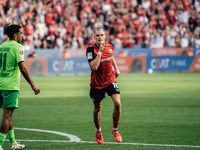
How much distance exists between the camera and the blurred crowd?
32.0m

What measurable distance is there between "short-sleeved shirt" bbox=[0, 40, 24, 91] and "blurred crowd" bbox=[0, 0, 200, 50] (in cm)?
2331

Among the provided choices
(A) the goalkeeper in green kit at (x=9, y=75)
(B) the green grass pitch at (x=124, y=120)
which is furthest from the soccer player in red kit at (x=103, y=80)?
(A) the goalkeeper in green kit at (x=9, y=75)

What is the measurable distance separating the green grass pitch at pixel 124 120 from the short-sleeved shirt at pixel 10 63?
1.32m

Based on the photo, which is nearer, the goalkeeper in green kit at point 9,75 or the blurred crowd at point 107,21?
the goalkeeper in green kit at point 9,75

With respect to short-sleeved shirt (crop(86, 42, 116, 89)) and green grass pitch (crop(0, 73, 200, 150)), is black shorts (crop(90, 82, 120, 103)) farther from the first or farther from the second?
green grass pitch (crop(0, 73, 200, 150))

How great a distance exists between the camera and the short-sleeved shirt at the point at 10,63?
22.9 ft

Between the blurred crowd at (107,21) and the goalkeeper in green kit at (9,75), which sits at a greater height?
the blurred crowd at (107,21)

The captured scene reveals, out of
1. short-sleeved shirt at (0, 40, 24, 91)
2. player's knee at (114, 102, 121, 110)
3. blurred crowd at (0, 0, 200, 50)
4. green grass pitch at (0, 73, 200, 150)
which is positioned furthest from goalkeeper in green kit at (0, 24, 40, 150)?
blurred crowd at (0, 0, 200, 50)

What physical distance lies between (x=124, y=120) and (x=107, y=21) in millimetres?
25032

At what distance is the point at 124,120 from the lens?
10.9 metres

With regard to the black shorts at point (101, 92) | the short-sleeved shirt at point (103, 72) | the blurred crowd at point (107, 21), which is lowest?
the black shorts at point (101, 92)

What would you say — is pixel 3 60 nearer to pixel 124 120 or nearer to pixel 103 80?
pixel 103 80

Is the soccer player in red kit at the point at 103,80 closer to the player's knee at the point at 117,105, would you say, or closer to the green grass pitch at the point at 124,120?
the player's knee at the point at 117,105

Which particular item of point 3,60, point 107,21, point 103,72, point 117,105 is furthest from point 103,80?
point 107,21
